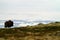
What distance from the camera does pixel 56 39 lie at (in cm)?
3944

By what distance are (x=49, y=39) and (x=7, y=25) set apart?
61.1 metres

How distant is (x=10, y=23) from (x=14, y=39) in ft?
198

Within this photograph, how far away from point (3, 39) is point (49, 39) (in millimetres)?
8900

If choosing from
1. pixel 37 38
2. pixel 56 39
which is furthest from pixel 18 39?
pixel 56 39

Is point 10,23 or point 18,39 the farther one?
point 10,23

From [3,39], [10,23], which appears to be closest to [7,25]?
[10,23]

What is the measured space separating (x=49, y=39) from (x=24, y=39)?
4.82m

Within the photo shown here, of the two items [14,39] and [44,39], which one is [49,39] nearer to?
[44,39]

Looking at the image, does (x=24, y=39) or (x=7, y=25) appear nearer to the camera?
(x=24, y=39)

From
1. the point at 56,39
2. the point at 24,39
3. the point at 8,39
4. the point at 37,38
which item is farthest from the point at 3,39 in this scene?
the point at 56,39

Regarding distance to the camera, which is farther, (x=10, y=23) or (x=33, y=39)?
(x=10, y=23)

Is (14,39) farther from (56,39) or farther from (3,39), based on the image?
(56,39)

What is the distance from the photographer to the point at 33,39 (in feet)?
128

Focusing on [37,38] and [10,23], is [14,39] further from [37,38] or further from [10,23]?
[10,23]
